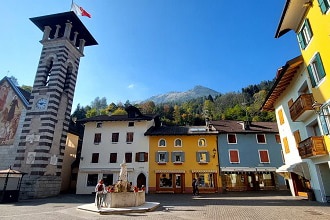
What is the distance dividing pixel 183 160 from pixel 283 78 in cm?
1698

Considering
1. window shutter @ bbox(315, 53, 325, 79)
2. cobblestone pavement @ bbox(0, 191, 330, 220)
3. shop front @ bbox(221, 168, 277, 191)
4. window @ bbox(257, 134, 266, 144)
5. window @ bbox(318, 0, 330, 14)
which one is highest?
window @ bbox(318, 0, 330, 14)

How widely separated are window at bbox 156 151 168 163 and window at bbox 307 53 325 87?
20.4 meters

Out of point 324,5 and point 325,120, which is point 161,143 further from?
point 324,5

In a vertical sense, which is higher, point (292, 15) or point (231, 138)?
point (292, 15)

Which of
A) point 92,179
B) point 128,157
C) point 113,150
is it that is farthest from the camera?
point 113,150

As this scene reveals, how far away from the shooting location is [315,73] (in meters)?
14.5

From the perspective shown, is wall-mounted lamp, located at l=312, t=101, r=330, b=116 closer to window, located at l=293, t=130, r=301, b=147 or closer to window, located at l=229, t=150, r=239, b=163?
window, located at l=293, t=130, r=301, b=147

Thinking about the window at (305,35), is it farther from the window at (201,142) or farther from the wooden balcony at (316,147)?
the window at (201,142)

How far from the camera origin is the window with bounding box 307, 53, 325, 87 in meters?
13.5

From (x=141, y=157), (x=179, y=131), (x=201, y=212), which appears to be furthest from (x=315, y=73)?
(x=141, y=157)

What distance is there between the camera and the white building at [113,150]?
30.0 metres

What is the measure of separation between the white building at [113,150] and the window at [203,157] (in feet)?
23.6

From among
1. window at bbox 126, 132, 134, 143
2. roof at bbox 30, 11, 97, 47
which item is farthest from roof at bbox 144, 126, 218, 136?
roof at bbox 30, 11, 97, 47

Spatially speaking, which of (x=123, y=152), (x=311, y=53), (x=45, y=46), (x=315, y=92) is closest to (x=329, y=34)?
(x=311, y=53)
